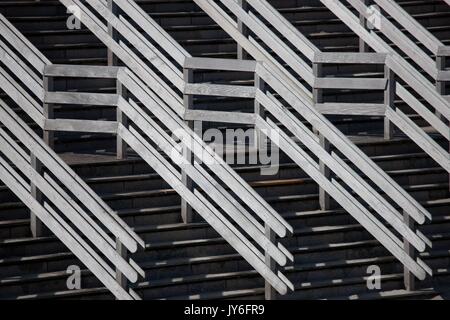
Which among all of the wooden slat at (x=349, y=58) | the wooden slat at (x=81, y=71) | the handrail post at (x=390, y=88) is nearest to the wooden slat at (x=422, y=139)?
the handrail post at (x=390, y=88)

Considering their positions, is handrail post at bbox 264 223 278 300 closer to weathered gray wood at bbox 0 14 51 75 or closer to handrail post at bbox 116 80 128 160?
handrail post at bbox 116 80 128 160

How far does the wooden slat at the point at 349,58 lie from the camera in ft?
48.0

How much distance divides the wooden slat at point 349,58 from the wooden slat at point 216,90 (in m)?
0.94

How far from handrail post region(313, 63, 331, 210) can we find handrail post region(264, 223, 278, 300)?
1.20 meters

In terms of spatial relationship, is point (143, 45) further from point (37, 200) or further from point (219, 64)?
point (37, 200)

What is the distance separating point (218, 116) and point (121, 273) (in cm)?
186

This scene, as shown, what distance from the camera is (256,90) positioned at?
1391 centimetres

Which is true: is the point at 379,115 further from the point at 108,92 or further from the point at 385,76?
the point at 108,92

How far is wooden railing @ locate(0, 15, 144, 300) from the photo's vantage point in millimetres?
12812

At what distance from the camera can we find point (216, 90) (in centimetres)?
1415

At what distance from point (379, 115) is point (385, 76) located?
1.28 feet

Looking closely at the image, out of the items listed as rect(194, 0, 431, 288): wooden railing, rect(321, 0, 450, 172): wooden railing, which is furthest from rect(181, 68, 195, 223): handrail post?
rect(321, 0, 450, 172): wooden railing

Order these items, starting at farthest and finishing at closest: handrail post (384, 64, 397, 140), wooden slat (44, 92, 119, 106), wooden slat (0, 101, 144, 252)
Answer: handrail post (384, 64, 397, 140) < wooden slat (44, 92, 119, 106) < wooden slat (0, 101, 144, 252)
